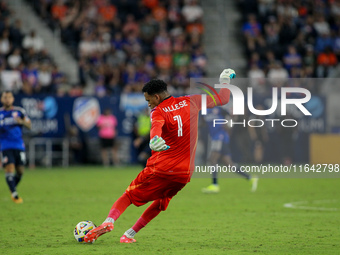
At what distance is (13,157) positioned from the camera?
14359 millimetres

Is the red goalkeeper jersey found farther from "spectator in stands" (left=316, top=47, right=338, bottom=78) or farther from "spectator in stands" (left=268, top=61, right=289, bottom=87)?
"spectator in stands" (left=316, top=47, right=338, bottom=78)

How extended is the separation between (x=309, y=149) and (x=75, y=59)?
10.5 metres

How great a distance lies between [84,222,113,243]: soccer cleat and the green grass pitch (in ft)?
0.31

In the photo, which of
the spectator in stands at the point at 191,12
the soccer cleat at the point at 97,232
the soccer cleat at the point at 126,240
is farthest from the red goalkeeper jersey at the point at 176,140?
the spectator in stands at the point at 191,12

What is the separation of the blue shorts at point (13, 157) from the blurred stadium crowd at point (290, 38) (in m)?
13.6

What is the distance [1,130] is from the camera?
14172mm

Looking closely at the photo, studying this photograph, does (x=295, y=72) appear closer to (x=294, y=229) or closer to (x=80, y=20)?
(x=80, y=20)

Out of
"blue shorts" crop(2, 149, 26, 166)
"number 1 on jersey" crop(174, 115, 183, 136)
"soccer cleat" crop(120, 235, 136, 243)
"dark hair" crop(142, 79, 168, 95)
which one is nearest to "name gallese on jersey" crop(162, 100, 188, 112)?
"number 1 on jersey" crop(174, 115, 183, 136)

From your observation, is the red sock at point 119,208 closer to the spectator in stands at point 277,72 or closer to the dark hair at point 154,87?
the dark hair at point 154,87

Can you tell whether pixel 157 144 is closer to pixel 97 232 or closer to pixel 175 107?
pixel 175 107

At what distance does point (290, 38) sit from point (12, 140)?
18.5 metres

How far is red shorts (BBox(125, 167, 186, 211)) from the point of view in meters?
8.52

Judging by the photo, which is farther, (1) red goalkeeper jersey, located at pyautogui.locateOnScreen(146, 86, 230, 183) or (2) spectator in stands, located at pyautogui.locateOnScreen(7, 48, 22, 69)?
(2) spectator in stands, located at pyautogui.locateOnScreen(7, 48, 22, 69)

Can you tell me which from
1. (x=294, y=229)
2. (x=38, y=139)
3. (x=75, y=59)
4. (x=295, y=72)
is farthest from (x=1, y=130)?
(x=295, y=72)
